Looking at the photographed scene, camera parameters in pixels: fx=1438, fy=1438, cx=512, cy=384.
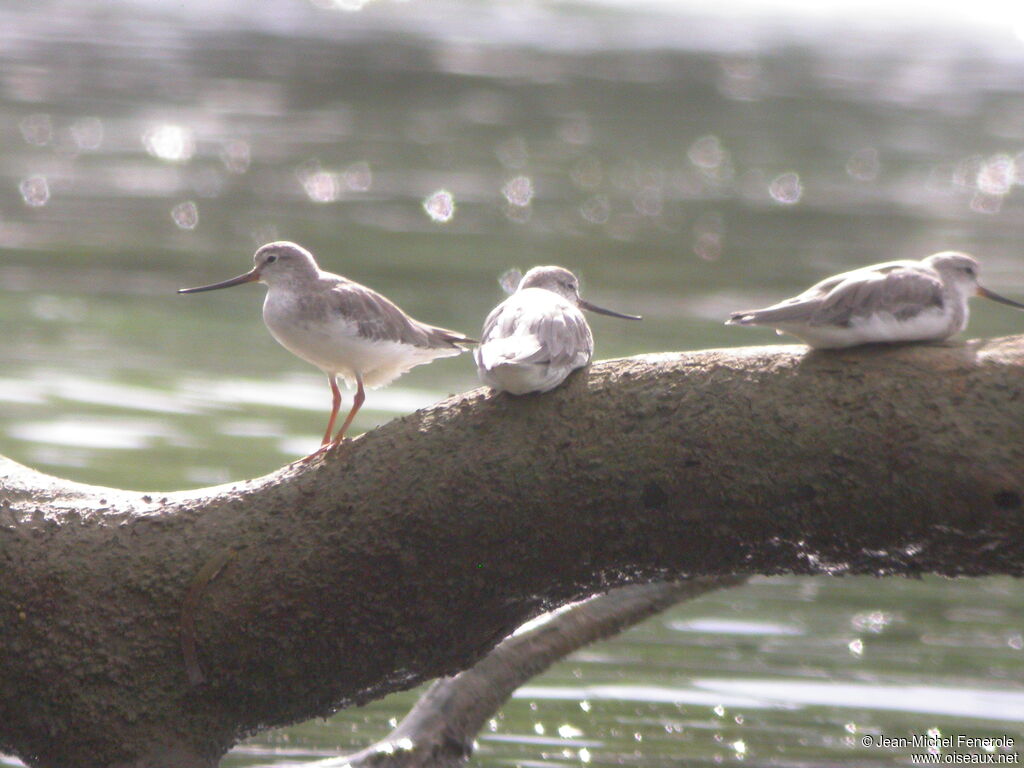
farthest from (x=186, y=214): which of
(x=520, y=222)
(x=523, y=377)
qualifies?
(x=523, y=377)

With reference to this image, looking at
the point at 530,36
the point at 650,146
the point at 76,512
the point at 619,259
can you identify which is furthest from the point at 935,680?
the point at 530,36

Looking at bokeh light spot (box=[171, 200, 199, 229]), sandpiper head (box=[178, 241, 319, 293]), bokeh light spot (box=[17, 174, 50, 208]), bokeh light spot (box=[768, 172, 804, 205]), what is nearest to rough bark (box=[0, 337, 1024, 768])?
sandpiper head (box=[178, 241, 319, 293])

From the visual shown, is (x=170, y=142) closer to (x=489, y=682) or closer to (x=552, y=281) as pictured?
(x=552, y=281)

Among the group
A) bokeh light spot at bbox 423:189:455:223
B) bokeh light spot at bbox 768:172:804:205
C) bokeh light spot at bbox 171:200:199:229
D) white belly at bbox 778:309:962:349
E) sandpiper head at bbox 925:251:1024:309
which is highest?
bokeh light spot at bbox 768:172:804:205

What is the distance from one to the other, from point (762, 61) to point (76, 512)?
1556 inches

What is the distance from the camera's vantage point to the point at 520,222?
81.4 feet

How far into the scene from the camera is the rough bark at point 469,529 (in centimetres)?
439

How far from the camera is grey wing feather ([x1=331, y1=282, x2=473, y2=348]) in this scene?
228 inches

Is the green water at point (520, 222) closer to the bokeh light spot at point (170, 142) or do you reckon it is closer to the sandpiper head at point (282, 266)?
the bokeh light spot at point (170, 142)

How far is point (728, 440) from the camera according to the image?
453cm

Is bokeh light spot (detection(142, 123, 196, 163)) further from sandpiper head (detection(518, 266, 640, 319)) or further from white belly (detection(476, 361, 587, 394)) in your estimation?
white belly (detection(476, 361, 587, 394))

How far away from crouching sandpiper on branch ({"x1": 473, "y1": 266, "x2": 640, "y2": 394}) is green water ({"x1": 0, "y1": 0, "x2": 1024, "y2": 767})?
2915 mm

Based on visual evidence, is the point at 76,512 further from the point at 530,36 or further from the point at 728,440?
the point at 530,36

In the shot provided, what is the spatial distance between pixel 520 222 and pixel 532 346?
2023 cm
